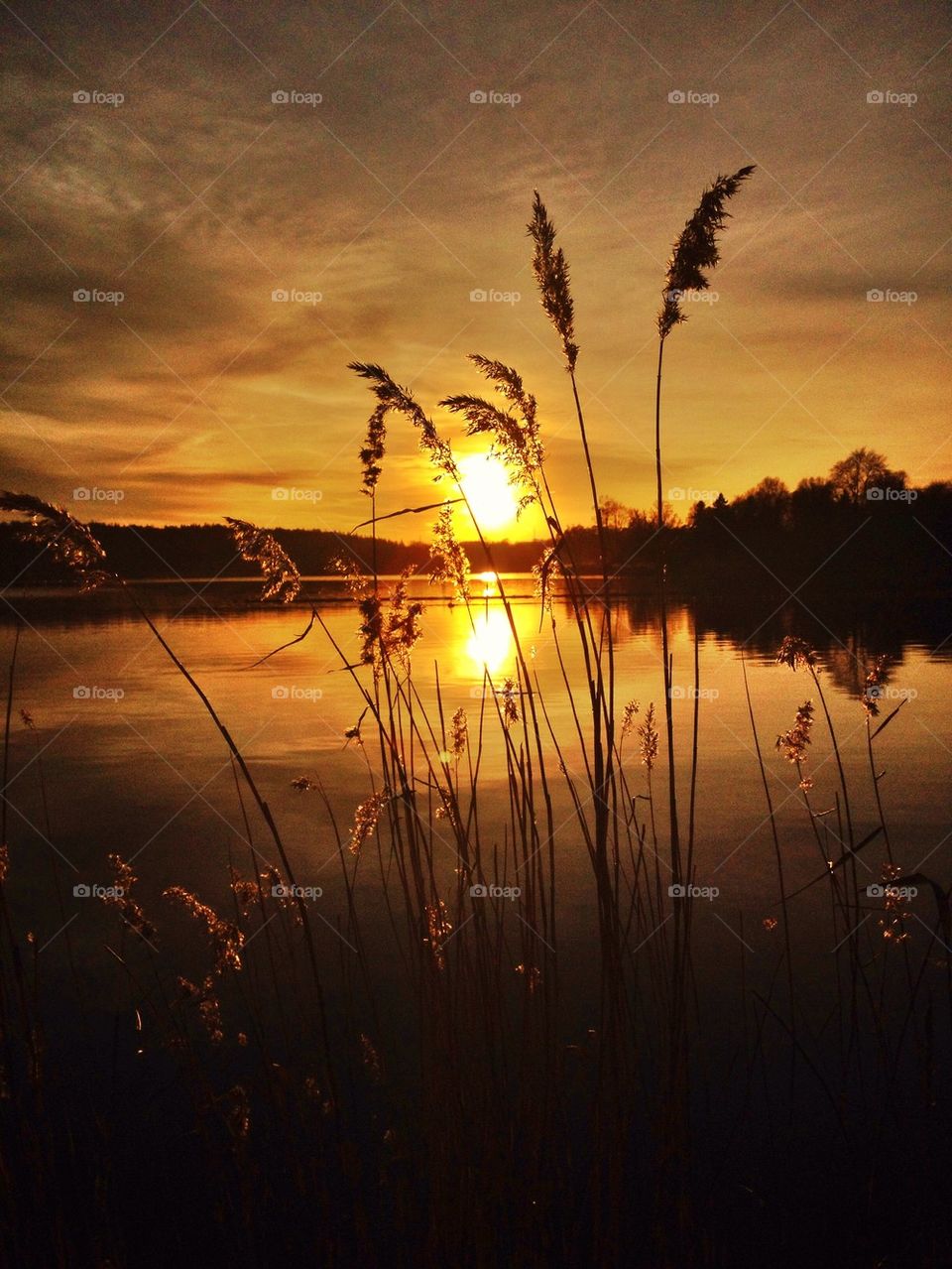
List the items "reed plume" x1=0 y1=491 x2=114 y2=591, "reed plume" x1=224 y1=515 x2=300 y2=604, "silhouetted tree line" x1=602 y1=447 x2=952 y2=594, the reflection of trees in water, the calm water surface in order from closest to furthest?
"reed plume" x1=0 y1=491 x2=114 y2=591
"reed plume" x1=224 y1=515 x2=300 y2=604
the calm water surface
the reflection of trees in water
"silhouetted tree line" x1=602 y1=447 x2=952 y2=594

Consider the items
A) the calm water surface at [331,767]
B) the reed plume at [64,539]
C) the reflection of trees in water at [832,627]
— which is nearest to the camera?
the reed plume at [64,539]

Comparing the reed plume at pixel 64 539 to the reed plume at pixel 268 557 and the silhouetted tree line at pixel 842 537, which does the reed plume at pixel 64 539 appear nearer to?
the reed plume at pixel 268 557

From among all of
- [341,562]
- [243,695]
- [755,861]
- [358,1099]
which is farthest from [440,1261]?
[243,695]

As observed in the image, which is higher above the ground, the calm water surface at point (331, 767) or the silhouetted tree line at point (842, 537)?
the silhouetted tree line at point (842, 537)

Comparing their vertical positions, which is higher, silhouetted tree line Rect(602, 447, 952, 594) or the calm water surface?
silhouetted tree line Rect(602, 447, 952, 594)

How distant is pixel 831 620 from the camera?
2309 cm

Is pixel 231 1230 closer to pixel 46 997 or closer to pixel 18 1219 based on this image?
pixel 18 1219

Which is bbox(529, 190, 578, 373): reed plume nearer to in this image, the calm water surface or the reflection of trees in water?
the calm water surface

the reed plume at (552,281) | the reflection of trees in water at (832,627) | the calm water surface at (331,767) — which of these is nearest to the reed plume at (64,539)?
the calm water surface at (331,767)

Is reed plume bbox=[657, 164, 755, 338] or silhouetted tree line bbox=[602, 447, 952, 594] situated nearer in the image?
reed plume bbox=[657, 164, 755, 338]

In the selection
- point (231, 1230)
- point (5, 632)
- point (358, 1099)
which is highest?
point (5, 632)

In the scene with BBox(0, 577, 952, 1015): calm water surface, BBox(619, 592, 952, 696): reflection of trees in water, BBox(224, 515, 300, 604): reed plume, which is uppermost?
BBox(224, 515, 300, 604): reed plume

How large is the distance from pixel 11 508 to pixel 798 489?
39.3 metres

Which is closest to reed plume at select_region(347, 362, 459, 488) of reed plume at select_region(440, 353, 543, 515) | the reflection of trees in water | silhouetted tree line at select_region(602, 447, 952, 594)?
reed plume at select_region(440, 353, 543, 515)
